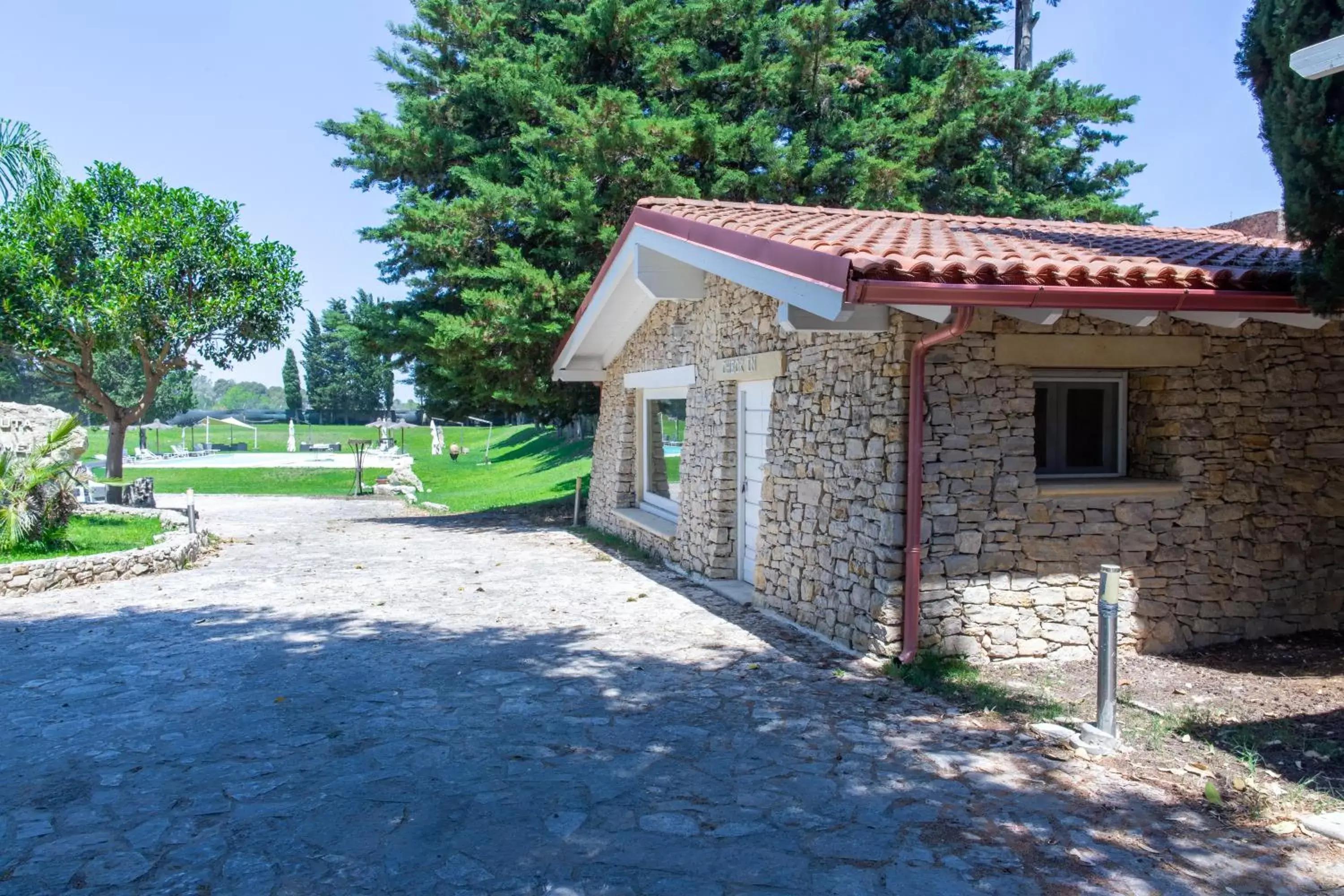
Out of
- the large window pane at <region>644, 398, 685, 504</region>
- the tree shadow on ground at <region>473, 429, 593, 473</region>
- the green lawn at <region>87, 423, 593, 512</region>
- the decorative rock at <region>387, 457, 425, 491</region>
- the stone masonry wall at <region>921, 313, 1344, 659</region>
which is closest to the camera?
the stone masonry wall at <region>921, 313, 1344, 659</region>

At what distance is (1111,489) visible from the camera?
6.97 m

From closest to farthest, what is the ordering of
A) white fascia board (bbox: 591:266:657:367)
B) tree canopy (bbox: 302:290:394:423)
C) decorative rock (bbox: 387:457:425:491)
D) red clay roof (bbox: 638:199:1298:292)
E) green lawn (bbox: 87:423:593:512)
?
1. red clay roof (bbox: 638:199:1298:292)
2. white fascia board (bbox: 591:266:657:367)
3. green lawn (bbox: 87:423:593:512)
4. decorative rock (bbox: 387:457:425:491)
5. tree canopy (bbox: 302:290:394:423)

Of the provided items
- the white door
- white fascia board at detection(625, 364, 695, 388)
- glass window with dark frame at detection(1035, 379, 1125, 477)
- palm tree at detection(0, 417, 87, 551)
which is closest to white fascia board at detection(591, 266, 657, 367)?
white fascia board at detection(625, 364, 695, 388)

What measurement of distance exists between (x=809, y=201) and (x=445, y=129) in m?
6.87

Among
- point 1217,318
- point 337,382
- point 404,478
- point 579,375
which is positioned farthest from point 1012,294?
point 337,382

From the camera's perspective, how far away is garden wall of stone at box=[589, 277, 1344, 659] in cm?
669

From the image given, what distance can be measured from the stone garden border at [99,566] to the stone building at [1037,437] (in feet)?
24.1

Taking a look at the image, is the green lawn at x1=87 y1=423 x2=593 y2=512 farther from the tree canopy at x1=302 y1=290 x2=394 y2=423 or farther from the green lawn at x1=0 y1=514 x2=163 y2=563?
the tree canopy at x1=302 y1=290 x2=394 y2=423

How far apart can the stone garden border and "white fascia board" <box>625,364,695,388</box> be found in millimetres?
6173

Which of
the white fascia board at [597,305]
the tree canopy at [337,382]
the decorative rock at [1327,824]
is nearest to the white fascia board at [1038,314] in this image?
the decorative rock at [1327,824]

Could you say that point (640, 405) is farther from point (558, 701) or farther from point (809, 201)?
point (558, 701)

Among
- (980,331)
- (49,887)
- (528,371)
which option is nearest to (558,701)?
(49,887)

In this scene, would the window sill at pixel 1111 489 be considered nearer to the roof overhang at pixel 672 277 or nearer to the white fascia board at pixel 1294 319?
the white fascia board at pixel 1294 319

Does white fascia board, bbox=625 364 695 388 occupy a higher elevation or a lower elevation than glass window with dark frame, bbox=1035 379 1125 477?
higher
